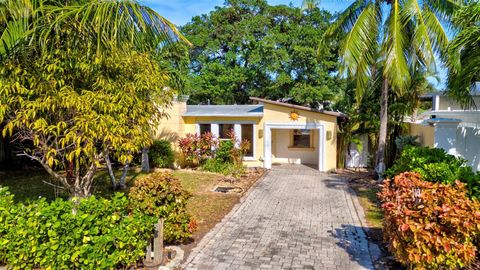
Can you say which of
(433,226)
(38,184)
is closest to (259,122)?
(38,184)

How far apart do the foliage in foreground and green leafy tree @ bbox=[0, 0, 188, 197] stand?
6046 mm

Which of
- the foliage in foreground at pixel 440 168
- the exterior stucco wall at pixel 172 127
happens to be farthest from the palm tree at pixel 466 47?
the exterior stucco wall at pixel 172 127

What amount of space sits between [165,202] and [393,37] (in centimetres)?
1025

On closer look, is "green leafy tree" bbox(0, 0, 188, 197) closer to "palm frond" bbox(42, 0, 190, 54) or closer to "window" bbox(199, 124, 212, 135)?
"palm frond" bbox(42, 0, 190, 54)

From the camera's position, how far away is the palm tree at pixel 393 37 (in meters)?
11.6

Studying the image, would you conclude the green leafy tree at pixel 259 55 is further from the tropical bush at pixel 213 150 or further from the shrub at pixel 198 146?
the shrub at pixel 198 146

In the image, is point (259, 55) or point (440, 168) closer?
point (440, 168)

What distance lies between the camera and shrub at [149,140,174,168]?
16797 millimetres

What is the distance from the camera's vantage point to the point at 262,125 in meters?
17.5

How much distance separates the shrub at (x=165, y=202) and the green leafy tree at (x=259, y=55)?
20.2 meters

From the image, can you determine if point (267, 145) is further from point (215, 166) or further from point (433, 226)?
point (433, 226)

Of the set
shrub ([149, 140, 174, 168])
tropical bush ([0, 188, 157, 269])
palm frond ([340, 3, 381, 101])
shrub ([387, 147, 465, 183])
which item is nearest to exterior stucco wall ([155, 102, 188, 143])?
shrub ([149, 140, 174, 168])

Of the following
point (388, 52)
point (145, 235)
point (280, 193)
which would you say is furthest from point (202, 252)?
point (388, 52)

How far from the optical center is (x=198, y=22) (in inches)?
1213
